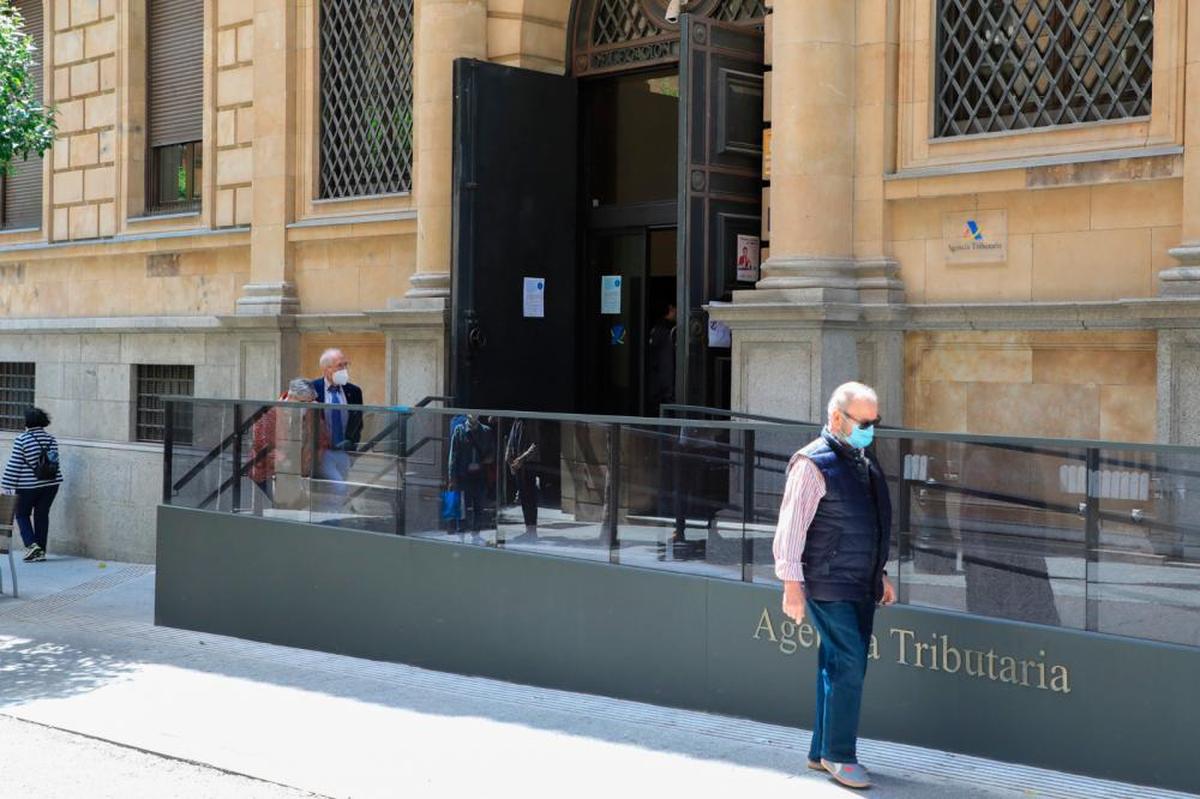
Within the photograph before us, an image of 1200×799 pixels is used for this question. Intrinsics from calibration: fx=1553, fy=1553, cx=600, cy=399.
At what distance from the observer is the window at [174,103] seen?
1872cm

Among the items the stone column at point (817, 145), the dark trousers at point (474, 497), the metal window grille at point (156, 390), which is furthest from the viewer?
the metal window grille at point (156, 390)

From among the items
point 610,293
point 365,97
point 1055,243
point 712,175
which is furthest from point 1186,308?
point 365,97

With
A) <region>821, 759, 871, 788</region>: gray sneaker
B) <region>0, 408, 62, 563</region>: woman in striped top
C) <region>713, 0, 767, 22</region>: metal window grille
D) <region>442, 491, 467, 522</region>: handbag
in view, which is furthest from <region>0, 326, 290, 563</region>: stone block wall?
<region>821, 759, 871, 788</region>: gray sneaker

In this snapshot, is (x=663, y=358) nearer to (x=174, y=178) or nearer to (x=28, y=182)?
(x=174, y=178)

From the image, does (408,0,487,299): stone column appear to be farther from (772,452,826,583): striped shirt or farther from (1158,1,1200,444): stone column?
(772,452,826,583): striped shirt

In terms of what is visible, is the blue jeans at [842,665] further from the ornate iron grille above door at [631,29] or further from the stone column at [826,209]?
the ornate iron grille above door at [631,29]

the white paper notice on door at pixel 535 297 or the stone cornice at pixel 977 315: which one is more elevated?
the white paper notice on door at pixel 535 297

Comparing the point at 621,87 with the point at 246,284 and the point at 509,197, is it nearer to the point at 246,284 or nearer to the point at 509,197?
the point at 509,197

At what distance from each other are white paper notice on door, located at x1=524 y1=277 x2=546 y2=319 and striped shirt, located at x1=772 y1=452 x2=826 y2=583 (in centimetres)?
749

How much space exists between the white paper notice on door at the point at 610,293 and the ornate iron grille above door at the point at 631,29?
2.02 meters

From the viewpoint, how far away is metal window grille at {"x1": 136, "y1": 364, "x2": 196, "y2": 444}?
18.3 m

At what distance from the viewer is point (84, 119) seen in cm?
2002

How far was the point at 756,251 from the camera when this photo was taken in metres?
13.3

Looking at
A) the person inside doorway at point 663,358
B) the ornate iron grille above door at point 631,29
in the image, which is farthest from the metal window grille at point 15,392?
the person inside doorway at point 663,358
